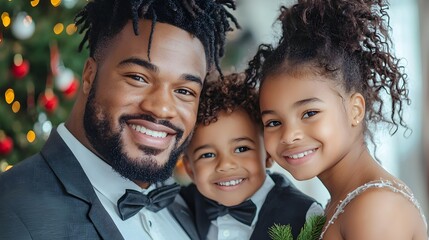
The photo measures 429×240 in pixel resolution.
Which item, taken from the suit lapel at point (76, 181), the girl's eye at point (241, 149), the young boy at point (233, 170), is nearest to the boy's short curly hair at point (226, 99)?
the young boy at point (233, 170)

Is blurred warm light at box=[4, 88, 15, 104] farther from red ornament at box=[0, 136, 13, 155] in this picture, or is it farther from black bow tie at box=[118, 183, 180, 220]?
black bow tie at box=[118, 183, 180, 220]

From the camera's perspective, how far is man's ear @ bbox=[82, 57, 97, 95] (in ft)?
6.48

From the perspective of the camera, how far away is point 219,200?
2.27m

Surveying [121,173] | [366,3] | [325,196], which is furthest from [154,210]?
[325,196]

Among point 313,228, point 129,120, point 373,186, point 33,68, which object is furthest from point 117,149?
point 33,68

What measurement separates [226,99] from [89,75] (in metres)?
0.53

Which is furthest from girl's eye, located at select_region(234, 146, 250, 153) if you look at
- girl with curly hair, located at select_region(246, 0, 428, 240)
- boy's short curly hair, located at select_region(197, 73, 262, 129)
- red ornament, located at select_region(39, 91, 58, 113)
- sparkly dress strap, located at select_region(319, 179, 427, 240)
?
red ornament, located at select_region(39, 91, 58, 113)

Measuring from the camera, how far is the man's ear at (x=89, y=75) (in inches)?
77.7

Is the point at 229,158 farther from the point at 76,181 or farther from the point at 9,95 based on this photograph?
the point at 9,95

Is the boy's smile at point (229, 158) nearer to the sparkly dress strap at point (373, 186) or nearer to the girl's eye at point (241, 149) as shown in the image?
the girl's eye at point (241, 149)

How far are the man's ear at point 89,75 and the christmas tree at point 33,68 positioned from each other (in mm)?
1173

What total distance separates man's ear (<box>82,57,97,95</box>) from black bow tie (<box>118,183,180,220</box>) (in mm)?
370

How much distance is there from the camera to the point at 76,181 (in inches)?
Result: 70.2

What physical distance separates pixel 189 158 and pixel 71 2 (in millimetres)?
1317
